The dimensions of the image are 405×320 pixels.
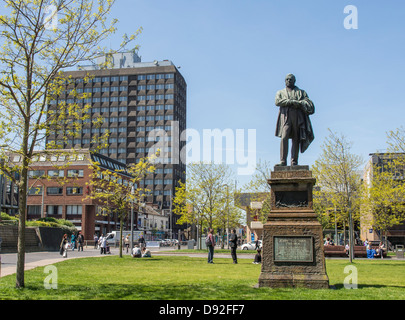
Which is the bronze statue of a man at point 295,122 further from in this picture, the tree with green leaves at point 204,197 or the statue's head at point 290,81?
the tree with green leaves at point 204,197

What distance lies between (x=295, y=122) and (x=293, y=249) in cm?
337

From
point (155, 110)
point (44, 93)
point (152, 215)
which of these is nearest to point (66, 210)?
point (152, 215)

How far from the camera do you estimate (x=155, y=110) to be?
4973 inches

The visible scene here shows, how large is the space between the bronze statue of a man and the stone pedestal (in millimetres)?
816

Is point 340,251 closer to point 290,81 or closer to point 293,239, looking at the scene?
point 290,81

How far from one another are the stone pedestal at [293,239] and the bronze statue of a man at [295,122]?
82 centimetres

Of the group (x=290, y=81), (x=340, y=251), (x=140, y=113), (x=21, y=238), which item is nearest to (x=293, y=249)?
(x=290, y=81)

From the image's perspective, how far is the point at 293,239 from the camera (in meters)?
10.4

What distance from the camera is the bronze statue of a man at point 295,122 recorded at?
11.6 metres

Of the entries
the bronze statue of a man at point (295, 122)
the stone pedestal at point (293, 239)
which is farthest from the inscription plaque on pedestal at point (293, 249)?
the bronze statue of a man at point (295, 122)

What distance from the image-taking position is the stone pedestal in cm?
1015

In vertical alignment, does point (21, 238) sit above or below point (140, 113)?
below

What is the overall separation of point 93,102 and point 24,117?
12185cm
